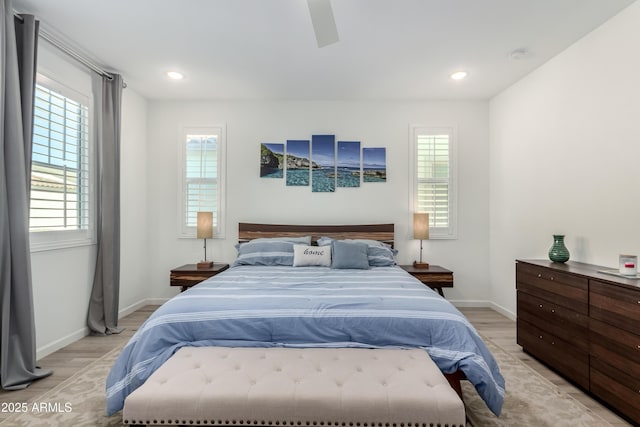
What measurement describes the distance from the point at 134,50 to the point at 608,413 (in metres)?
4.58

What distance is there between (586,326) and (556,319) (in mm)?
286

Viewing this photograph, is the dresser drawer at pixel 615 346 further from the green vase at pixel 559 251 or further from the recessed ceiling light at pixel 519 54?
the recessed ceiling light at pixel 519 54

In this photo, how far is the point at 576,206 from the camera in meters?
2.96

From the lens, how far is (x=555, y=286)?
2611 mm

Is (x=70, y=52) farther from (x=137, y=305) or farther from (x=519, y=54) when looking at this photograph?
(x=519, y=54)

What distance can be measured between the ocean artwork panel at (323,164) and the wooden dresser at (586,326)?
2382mm

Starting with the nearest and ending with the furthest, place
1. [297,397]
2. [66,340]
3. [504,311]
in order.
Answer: [297,397] → [66,340] → [504,311]

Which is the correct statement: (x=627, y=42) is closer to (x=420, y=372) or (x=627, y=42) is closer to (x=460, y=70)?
(x=460, y=70)

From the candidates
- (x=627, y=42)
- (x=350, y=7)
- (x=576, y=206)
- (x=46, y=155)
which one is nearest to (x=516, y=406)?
(x=576, y=206)

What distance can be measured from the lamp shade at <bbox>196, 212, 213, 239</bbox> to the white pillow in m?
Answer: 1.17

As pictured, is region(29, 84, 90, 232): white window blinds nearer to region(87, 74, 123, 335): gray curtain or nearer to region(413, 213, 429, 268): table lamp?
region(87, 74, 123, 335): gray curtain

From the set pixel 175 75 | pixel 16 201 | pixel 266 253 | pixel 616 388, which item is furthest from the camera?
pixel 266 253

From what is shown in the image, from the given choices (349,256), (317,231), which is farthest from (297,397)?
(317,231)

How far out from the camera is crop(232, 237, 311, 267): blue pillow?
3770 mm
